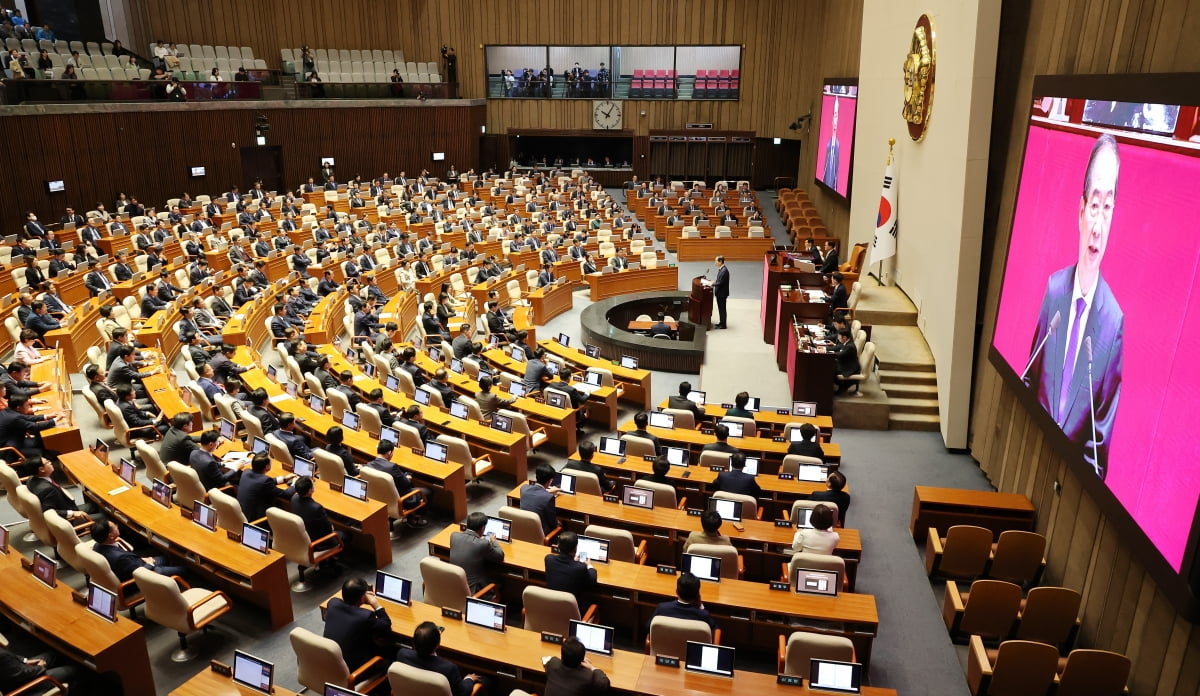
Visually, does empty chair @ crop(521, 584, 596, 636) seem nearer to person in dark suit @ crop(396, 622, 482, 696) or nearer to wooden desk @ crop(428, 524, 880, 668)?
wooden desk @ crop(428, 524, 880, 668)

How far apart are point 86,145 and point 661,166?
772 inches

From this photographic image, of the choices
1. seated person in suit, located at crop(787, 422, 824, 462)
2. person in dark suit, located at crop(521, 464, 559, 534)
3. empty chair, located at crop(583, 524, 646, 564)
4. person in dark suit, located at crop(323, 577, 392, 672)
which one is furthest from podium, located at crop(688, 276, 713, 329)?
person in dark suit, located at crop(323, 577, 392, 672)

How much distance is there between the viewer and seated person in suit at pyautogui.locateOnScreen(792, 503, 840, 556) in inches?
242

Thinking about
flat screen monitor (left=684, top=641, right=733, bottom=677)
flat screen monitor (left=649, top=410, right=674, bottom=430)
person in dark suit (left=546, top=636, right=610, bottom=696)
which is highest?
person in dark suit (left=546, top=636, right=610, bottom=696)

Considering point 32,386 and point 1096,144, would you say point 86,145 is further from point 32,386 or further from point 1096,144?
point 1096,144

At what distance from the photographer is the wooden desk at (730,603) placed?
5598mm

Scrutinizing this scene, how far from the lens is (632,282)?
57.5 feet

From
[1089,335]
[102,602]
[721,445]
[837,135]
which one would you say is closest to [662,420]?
[721,445]

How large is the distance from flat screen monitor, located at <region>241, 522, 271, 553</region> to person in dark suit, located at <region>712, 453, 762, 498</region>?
152 inches

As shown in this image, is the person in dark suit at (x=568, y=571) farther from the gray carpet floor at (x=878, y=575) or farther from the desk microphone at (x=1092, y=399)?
the desk microphone at (x=1092, y=399)

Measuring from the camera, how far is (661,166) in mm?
32219

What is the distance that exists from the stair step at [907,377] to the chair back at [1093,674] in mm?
6128

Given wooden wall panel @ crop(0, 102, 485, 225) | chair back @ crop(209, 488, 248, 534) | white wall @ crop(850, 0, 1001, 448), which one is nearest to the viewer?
chair back @ crop(209, 488, 248, 534)

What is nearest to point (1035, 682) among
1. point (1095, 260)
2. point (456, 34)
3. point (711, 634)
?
point (711, 634)
